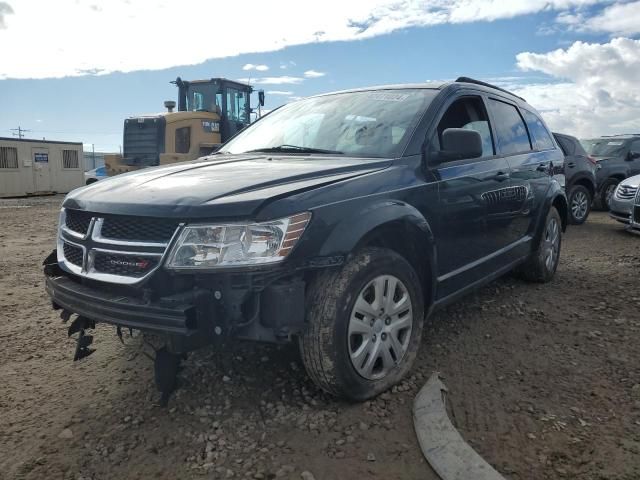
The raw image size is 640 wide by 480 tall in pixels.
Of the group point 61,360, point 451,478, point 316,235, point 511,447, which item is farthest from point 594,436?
point 61,360

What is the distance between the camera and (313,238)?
2375 millimetres

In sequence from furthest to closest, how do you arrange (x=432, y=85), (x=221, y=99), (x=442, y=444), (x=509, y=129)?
(x=221, y=99) → (x=509, y=129) → (x=432, y=85) → (x=442, y=444)

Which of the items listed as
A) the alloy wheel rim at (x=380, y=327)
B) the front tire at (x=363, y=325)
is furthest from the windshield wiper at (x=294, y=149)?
the alloy wheel rim at (x=380, y=327)

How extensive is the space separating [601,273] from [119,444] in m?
5.11

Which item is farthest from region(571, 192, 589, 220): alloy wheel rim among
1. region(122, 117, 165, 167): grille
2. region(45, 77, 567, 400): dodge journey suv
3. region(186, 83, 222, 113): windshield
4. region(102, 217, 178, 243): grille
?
region(122, 117, 165, 167): grille

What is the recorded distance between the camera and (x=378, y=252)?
2734 millimetres

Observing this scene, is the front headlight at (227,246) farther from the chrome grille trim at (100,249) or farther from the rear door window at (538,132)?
the rear door window at (538,132)

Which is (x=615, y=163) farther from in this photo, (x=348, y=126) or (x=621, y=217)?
(x=348, y=126)

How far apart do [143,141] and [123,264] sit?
12.6 metres

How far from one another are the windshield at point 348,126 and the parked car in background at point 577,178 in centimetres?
725

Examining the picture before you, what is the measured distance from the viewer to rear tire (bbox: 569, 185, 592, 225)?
32.0 ft

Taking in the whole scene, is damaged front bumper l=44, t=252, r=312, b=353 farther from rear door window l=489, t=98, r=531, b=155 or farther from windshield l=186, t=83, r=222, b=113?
windshield l=186, t=83, r=222, b=113

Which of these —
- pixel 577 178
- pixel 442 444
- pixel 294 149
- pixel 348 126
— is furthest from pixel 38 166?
pixel 442 444

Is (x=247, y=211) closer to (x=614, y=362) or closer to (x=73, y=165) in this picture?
(x=614, y=362)
